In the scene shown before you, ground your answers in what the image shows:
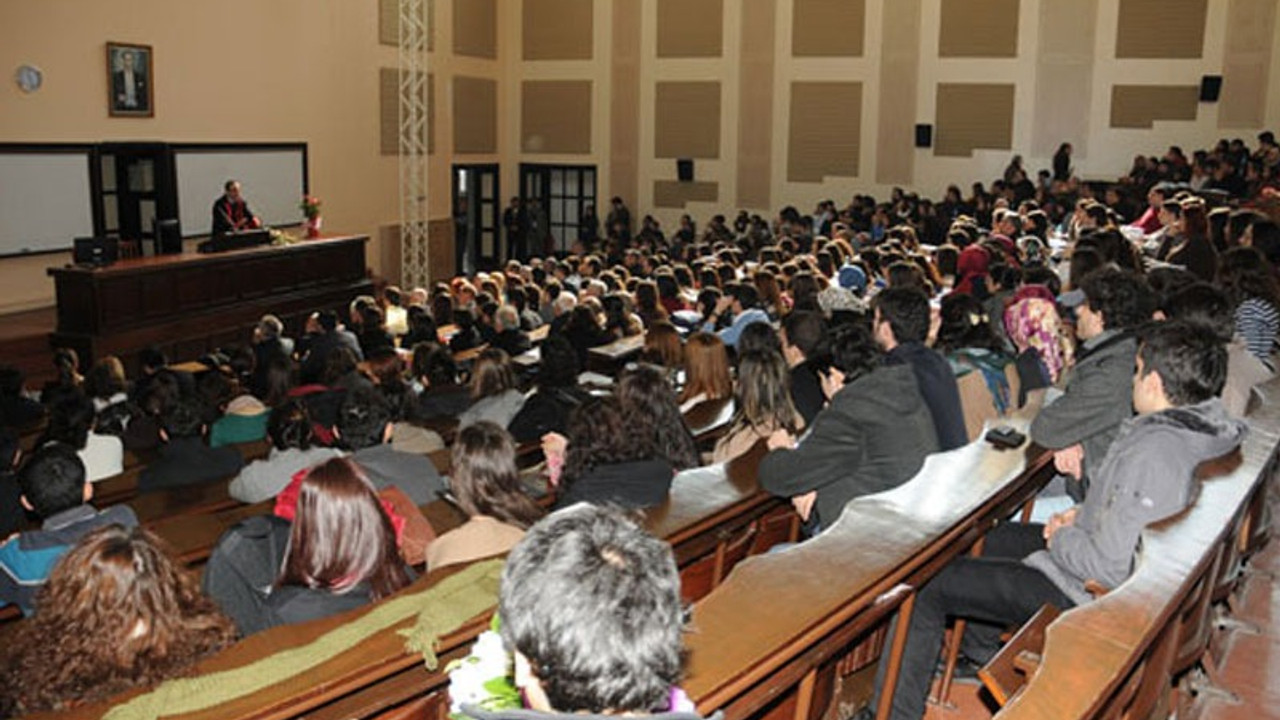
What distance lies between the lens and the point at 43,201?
12406mm

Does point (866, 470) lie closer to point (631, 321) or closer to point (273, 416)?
point (273, 416)

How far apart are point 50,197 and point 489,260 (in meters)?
9.19

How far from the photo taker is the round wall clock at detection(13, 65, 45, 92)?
12031 millimetres

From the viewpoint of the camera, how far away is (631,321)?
8.40 metres

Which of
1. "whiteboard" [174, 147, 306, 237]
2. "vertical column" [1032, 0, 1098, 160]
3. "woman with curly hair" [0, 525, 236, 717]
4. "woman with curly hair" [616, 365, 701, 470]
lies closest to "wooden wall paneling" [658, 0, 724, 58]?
"vertical column" [1032, 0, 1098, 160]

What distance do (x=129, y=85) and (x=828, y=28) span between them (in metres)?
10.8

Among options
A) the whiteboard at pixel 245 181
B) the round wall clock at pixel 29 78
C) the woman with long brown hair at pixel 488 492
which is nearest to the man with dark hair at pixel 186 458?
the woman with long brown hair at pixel 488 492

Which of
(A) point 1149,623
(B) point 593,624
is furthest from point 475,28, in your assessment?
(B) point 593,624

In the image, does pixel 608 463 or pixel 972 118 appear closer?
pixel 608 463

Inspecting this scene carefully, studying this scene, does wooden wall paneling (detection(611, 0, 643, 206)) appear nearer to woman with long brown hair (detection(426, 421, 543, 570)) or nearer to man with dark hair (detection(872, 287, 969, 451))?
man with dark hair (detection(872, 287, 969, 451))

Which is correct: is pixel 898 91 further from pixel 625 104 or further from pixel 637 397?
pixel 637 397

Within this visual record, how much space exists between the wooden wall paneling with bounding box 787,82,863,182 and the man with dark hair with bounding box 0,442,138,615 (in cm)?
1621

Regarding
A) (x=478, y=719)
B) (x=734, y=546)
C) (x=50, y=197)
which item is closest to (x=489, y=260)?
(x=50, y=197)

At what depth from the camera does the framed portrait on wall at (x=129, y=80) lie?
514 inches
